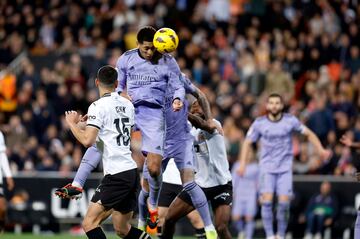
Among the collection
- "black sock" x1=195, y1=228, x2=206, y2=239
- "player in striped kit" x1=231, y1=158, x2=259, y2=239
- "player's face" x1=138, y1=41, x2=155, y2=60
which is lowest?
"player in striped kit" x1=231, y1=158, x2=259, y2=239

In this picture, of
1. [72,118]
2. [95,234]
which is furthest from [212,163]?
[72,118]

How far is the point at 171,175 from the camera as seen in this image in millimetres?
17125

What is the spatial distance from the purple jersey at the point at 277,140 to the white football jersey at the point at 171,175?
2639 millimetres

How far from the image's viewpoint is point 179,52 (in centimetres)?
2870

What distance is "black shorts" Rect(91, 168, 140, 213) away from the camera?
13594 mm

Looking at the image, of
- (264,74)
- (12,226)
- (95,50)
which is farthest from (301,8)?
(12,226)

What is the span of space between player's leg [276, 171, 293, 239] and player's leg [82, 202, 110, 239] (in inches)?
239

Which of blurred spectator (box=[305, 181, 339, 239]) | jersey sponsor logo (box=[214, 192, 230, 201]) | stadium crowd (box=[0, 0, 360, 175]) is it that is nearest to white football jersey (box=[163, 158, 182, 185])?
jersey sponsor logo (box=[214, 192, 230, 201])

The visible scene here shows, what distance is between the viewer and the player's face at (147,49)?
15.3 m

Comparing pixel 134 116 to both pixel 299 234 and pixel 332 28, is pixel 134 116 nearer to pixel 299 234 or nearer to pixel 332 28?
pixel 299 234

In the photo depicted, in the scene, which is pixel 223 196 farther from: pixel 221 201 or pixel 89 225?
pixel 89 225

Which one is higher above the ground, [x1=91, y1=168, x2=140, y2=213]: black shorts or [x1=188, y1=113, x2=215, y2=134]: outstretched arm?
[x1=188, y1=113, x2=215, y2=134]: outstretched arm

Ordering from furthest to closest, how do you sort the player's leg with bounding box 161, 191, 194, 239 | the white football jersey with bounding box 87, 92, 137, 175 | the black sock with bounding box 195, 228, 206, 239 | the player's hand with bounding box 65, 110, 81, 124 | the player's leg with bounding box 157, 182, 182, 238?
the player's leg with bounding box 157, 182, 182, 238 < the black sock with bounding box 195, 228, 206, 239 < the player's leg with bounding box 161, 191, 194, 239 < the white football jersey with bounding box 87, 92, 137, 175 < the player's hand with bounding box 65, 110, 81, 124

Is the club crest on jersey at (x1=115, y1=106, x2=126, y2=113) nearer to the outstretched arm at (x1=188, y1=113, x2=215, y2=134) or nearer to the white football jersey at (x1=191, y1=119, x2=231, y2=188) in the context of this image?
the outstretched arm at (x1=188, y1=113, x2=215, y2=134)
